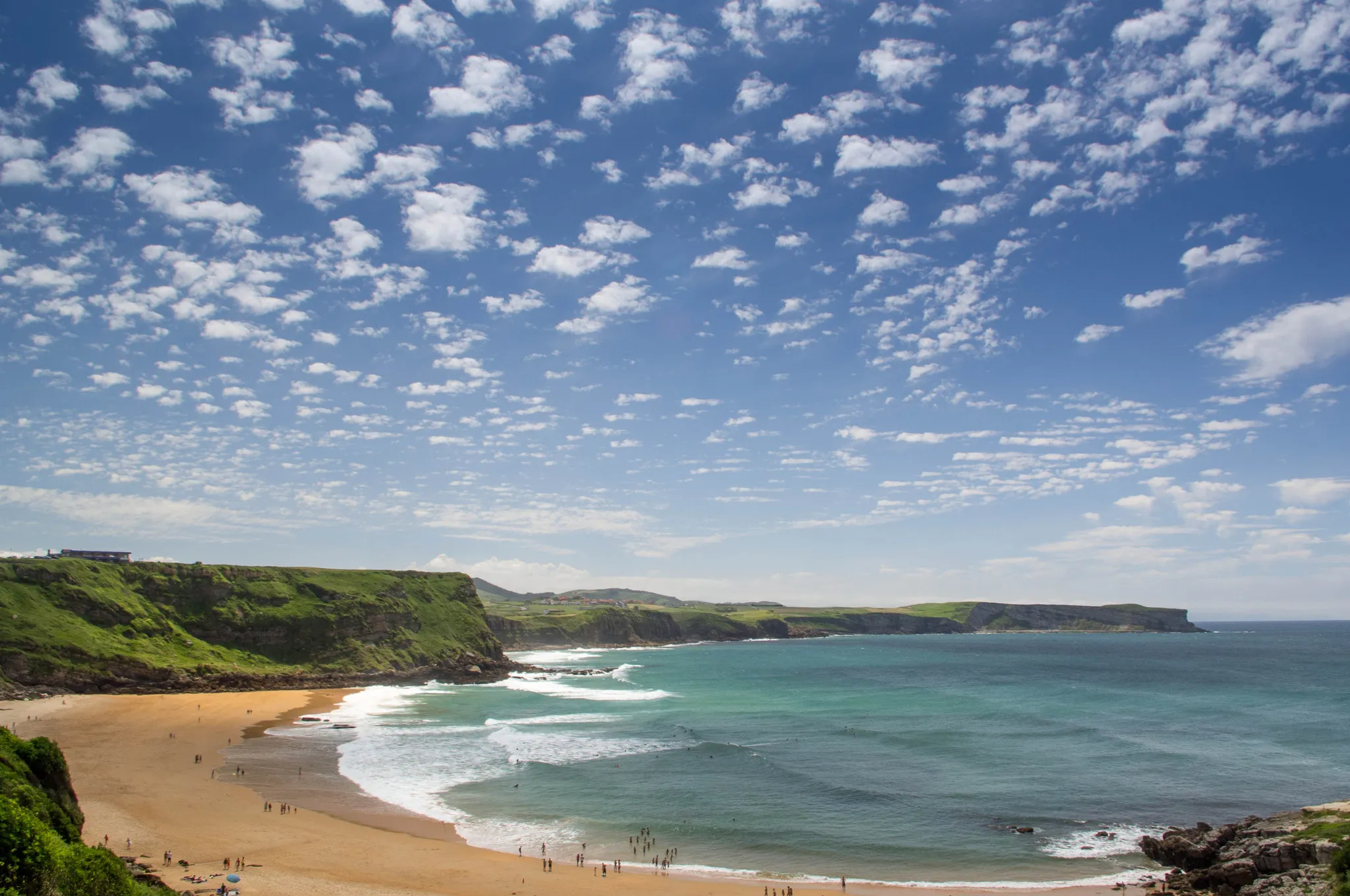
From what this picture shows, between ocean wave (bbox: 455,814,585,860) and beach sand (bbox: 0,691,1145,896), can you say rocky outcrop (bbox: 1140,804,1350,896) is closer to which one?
beach sand (bbox: 0,691,1145,896)

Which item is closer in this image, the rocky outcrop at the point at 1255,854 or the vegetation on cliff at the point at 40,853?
the vegetation on cliff at the point at 40,853

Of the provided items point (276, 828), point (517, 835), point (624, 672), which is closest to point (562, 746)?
point (517, 835)

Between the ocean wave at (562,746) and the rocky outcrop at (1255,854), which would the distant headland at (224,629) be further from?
the rocky outcrop at (1255,854)

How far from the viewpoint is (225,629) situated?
108m

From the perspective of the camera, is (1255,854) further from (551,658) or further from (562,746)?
(551,658)

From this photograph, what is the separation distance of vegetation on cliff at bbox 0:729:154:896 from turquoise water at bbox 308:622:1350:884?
21908 millimetres

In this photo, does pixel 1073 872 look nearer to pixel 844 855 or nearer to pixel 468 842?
pixel 844 855

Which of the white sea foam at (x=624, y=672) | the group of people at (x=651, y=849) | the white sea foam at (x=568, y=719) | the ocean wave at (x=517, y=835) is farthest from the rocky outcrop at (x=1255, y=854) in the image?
the white sea foam at (x=624, y=672)

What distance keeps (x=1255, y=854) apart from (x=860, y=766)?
94.9ft

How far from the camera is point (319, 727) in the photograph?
74.6 meters

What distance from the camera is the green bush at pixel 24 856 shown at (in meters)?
16.6

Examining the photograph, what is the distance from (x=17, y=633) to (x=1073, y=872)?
106075mm

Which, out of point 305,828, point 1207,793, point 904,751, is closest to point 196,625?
point 305,828

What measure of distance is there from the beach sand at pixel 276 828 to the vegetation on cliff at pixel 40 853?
8910mm
